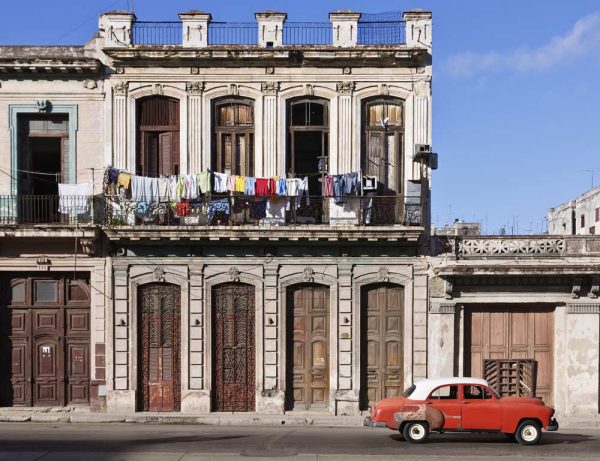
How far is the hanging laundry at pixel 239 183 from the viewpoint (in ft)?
68.2

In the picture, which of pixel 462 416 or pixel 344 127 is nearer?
pixel 462 416

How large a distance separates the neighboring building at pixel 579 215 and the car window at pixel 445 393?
32371mm

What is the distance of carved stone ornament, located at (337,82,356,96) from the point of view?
21.1m

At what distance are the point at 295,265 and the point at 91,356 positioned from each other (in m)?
6.10

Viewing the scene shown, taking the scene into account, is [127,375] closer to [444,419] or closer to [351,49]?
[444,419]

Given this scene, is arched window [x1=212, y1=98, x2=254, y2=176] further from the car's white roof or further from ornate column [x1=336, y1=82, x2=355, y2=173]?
the car's white roof

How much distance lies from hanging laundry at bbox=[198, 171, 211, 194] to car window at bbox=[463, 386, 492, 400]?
8.60 meters

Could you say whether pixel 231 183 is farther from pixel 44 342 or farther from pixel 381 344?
pixel 44 342

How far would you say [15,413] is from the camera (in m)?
20.6

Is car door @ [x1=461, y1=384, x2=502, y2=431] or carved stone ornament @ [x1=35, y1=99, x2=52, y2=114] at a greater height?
carved stone ornament @ [x1=35, y1=99, x2=52, y2=114]

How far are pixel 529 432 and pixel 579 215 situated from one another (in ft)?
131

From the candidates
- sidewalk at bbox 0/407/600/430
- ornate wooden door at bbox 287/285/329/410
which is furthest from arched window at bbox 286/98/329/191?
sidewalk at bbox 0/407/600/430

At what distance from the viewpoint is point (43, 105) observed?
21.1m

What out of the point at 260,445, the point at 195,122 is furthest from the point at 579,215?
the point at 260,445
